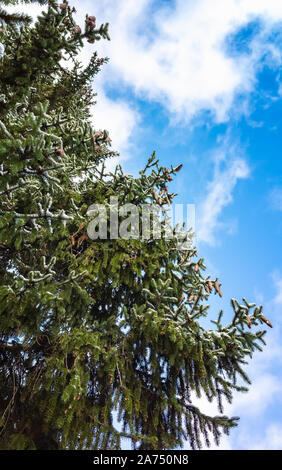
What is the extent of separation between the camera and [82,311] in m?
5.83

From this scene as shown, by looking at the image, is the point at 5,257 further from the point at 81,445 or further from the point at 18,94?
the point at 81,445

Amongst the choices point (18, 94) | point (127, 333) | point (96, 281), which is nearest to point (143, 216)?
point (96, 281)

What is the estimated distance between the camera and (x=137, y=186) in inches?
251

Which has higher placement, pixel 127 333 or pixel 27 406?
pixel 127 333

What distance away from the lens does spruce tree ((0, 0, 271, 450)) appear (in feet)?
12.9

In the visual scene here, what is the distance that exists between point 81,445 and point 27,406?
4.34 feet

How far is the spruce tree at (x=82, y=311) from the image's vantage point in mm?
3922

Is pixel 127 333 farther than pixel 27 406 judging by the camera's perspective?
Yes

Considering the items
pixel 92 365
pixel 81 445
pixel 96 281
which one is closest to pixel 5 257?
pixel 96 281

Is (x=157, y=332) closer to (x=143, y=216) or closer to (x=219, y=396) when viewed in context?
(x=219, y=396)
